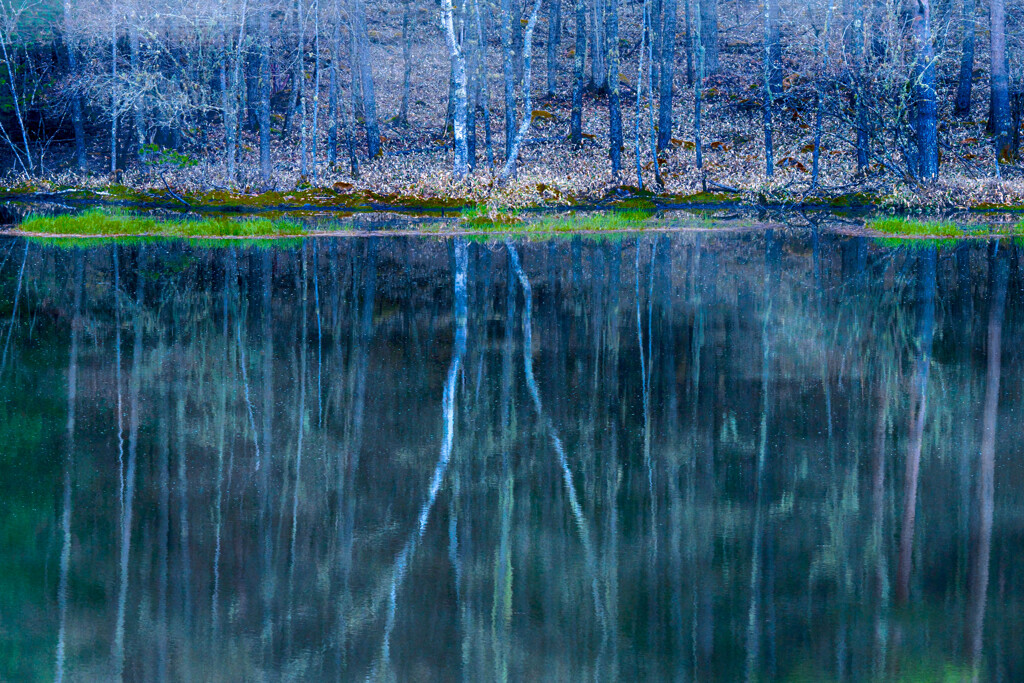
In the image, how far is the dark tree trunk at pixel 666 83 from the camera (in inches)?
1302

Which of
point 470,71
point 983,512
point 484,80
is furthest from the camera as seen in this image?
point 484,80

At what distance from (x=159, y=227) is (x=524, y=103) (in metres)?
12.6

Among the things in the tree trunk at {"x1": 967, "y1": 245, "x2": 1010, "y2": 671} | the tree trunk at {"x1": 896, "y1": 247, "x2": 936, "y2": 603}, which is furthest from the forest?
the tree trunk at {"x1": 967, "y1": 245, "x2": 1010, "y2": 671}

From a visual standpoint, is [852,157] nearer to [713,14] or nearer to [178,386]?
[713,14]

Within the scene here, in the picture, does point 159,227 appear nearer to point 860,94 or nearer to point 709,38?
point 860,94

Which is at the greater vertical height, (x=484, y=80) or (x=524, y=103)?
(x=484, y=80)

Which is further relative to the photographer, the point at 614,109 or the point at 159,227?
the point at 614,109

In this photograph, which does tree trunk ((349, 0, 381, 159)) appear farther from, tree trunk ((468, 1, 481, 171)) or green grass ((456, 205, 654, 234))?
green grass ((456, 205, 654, 234))

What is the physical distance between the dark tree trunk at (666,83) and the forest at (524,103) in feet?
0.24

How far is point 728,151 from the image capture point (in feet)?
107

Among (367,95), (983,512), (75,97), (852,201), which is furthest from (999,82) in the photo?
(75,97)

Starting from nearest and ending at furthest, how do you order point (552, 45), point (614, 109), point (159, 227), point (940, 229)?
point (940, 229), point (159, 227), point (614, 109), point (552, 45)

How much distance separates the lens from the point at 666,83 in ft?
111

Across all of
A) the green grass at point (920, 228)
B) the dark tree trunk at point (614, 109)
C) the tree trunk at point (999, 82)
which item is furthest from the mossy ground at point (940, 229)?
the dark tree trunk at point (614, 109)
